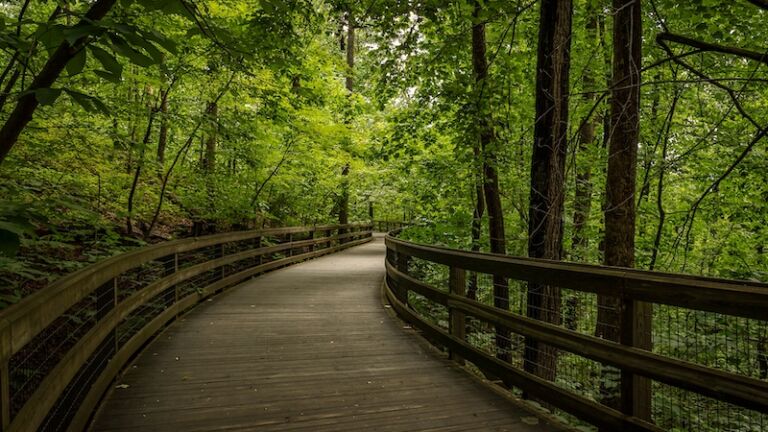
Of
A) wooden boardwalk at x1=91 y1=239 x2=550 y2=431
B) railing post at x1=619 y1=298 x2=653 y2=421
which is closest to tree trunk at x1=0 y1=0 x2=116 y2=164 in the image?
wooden boardwalk at x1=91 y1=239 x2=550 y2=431

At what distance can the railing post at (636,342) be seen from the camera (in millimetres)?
2660

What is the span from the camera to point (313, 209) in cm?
2025

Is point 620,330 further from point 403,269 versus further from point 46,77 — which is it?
point 403,269

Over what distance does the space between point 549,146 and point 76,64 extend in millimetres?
4105

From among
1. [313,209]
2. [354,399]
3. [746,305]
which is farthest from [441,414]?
[313,209]

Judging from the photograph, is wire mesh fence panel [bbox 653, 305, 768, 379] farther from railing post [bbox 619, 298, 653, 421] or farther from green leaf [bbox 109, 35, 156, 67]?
green leaf [bbox 109, 35, 156, 67]

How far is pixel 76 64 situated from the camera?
1863mm

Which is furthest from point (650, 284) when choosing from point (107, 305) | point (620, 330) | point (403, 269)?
point (403, 269)

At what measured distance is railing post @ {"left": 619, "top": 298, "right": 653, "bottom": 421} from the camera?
2.66m

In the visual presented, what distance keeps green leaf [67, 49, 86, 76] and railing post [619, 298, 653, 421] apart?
286cm

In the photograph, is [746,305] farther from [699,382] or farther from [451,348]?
[451,348]

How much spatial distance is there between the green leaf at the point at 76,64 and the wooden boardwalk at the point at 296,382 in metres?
2.35

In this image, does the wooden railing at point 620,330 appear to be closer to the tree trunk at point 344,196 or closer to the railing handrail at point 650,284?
the railing handrail at point 650,284

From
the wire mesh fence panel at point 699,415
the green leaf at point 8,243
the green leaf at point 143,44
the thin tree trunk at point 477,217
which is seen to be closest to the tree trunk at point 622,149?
the wire mesh fence panel at point 699,415
